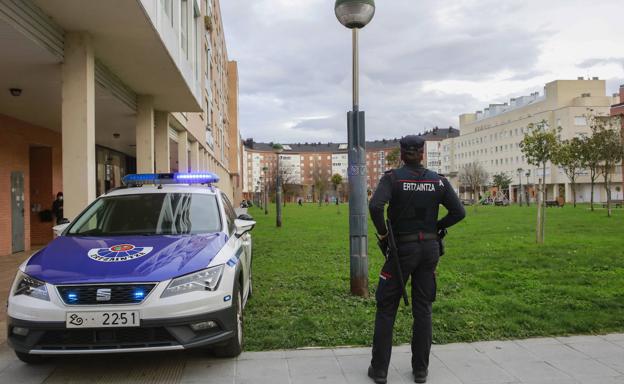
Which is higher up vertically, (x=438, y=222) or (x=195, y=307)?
(x=438, y=222)

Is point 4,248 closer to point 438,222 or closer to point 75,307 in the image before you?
point 75,307

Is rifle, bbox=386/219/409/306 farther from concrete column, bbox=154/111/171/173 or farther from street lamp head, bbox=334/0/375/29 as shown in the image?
concrete column, bbox=154/111/171/173

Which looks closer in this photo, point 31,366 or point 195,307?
point 195,307

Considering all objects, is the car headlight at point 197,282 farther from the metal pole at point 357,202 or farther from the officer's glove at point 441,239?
the metal pole at point 357,202

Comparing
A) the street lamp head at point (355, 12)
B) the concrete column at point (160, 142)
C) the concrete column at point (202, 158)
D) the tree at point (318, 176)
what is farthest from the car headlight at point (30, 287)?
the tree at point (318, 176)

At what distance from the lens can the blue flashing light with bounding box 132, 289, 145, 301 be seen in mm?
4066

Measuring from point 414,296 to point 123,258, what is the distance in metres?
2.52

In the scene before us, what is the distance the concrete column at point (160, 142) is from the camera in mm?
16672

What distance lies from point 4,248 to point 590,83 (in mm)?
98295

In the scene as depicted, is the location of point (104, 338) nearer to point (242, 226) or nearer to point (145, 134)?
point (242, 226)

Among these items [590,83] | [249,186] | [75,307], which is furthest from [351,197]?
[249,186]

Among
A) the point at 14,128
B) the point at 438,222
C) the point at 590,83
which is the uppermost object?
the point at 590,83

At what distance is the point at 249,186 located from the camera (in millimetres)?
162875

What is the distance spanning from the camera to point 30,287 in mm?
4227
